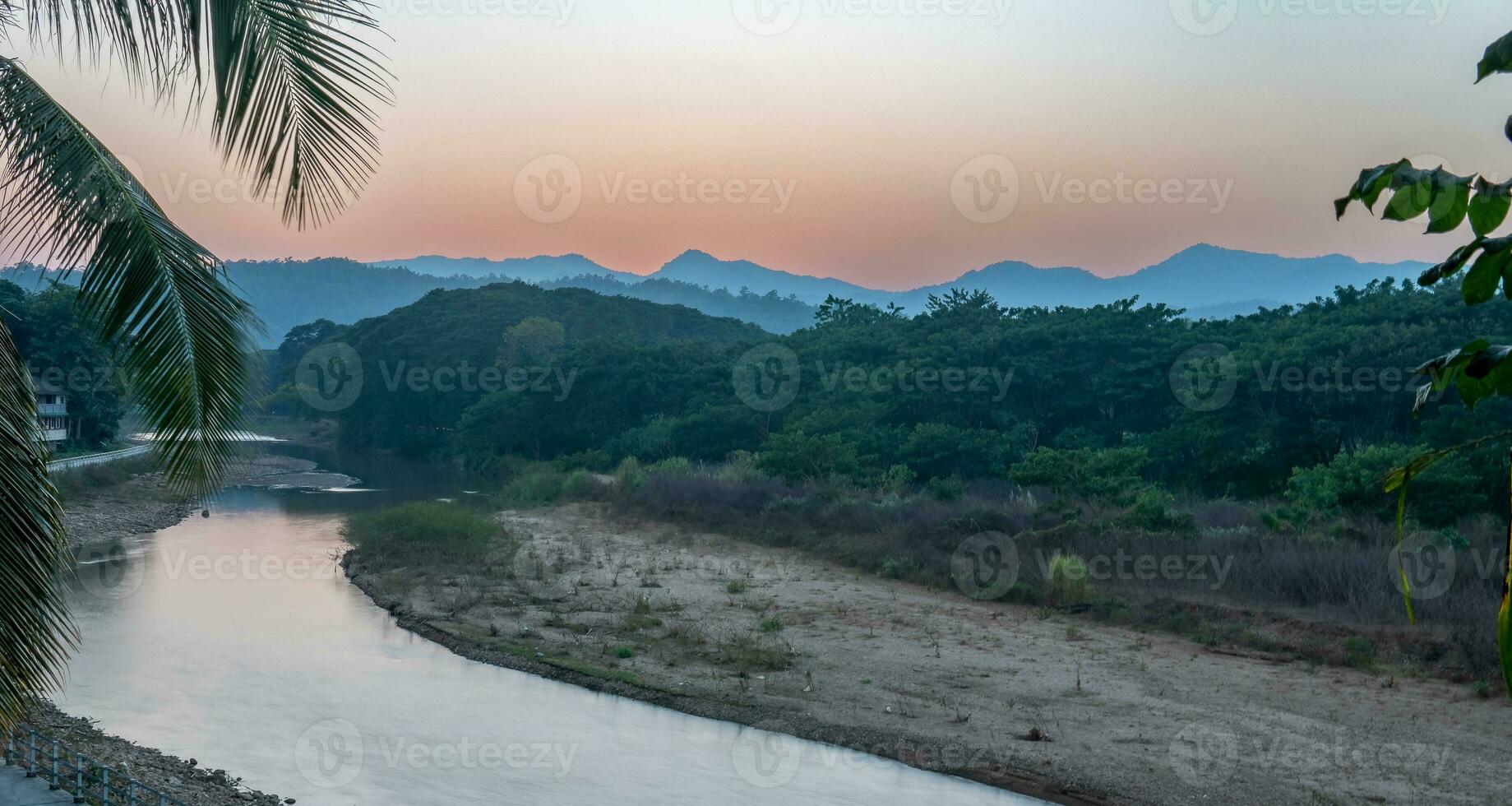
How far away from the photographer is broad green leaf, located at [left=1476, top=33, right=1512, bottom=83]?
5.10 feet

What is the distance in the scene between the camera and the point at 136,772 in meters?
9.66

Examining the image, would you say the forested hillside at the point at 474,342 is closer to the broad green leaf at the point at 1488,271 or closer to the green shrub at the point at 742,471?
the green shrub at the point at 742,471

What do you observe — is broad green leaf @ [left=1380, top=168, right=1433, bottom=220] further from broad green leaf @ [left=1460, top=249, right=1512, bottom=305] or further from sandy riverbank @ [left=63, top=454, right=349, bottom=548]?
sandy riverbank @ [left=63, top=454, right=349, bottom=548]

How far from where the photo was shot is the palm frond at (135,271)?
187 inches

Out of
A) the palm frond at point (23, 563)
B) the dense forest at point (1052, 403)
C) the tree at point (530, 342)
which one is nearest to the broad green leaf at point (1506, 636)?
the palm frond at point (23, 563)

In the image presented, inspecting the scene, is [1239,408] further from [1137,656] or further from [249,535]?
[249,535]

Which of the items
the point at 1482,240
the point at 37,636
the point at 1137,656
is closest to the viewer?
the point at 1482,240

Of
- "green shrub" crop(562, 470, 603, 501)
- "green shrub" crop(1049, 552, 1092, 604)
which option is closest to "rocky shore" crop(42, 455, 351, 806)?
"green shrub" crop(562, 470, 603, 501)

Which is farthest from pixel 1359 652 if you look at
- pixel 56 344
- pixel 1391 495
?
pixel 56 344

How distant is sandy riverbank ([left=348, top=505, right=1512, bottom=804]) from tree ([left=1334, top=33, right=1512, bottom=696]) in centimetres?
950

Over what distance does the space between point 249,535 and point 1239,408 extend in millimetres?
24656

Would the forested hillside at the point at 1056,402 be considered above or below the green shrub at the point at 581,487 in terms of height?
above

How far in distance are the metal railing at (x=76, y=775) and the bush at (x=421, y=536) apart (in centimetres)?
1386

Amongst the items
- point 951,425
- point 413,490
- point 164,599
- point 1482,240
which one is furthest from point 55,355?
point 1482,240
